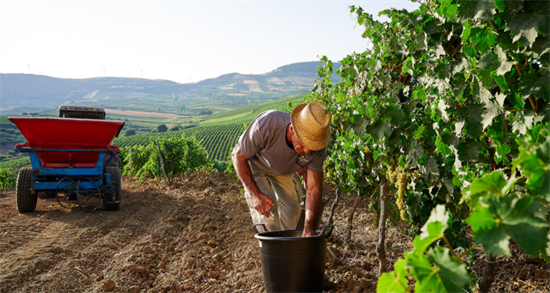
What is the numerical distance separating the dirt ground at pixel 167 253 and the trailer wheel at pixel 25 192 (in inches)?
6.9

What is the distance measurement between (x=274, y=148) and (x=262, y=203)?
471mm

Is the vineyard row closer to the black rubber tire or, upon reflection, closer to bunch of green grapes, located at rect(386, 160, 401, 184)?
the black rubber tire

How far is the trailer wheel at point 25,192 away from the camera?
249 inches

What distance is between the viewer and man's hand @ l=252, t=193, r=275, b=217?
129 inches

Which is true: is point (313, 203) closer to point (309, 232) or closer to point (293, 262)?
point (309, 232)

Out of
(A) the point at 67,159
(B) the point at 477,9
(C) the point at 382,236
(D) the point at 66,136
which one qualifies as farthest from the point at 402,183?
(A) the point at 67,159

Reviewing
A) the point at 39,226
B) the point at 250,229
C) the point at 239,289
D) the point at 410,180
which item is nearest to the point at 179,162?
the point at 39,226

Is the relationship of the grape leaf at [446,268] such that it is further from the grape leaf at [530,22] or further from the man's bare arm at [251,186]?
the man's bare arm at [251,186]

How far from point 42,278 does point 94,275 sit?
1.39ft

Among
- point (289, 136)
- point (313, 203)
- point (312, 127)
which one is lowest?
point (313, 203)

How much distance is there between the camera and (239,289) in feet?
10.8

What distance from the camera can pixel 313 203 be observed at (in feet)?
9.55

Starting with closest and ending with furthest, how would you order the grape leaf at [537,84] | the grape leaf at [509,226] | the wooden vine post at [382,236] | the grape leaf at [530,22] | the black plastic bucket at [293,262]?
the grape leaf at [509,226], the grape leaf at [530,22], the grape leaf at [537,84], the black plastic bucket at [293,262], the wooden vine post at [382,236]

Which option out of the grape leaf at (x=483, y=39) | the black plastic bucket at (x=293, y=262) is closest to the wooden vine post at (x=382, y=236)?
the black plastic bucket at (x=293, y=262)
